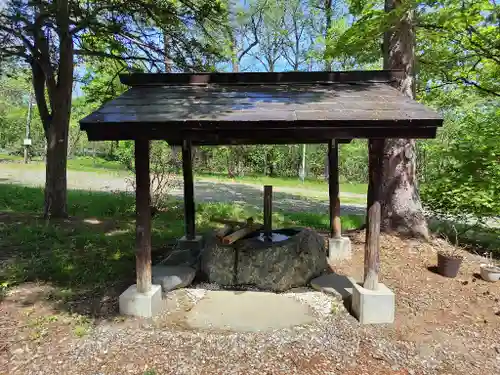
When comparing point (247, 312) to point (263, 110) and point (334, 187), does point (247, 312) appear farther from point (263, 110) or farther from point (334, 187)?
point (334, 187)

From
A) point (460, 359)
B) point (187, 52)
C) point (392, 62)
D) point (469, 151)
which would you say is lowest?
point (460, 359)

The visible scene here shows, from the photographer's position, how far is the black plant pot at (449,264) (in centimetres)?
575

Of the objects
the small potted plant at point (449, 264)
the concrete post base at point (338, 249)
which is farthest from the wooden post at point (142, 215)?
the small potted plant at point (449, 264)

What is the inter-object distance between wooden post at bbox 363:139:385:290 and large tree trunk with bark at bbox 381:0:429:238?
326 cm

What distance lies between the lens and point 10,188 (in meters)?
13.7

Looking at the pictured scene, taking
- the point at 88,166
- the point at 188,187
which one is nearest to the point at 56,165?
the point at 188,187

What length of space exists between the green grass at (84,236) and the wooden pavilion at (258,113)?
5.91 ft

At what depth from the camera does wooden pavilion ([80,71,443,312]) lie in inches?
145

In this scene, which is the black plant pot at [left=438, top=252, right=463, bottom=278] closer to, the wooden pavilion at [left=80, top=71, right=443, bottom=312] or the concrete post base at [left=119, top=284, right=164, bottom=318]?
the wooden pavilion at [left=80, top=71, right=443, bottom=312]

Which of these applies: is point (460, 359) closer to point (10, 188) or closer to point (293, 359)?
point (293, 359)

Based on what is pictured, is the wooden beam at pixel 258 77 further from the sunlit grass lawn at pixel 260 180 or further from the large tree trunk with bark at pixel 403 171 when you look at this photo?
the sunlit grass lawn at pixel 260 180

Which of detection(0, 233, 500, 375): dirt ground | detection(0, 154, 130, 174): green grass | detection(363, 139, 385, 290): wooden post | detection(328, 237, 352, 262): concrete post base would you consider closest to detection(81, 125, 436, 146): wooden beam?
detection(363, 139, 385, 290): wooden post

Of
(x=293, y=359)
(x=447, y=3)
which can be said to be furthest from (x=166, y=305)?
(x=447, y=3)

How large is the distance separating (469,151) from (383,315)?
5.03 metres
